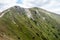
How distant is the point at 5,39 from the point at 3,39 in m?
3.80

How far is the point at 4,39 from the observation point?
176 m

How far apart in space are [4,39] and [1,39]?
18.4ft

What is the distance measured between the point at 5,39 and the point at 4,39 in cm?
217

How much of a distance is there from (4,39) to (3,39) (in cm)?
165

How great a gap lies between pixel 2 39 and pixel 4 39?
3.19 metres

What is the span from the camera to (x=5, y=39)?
17762cm

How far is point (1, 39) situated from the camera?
170625mm

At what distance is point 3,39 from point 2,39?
1.54 m

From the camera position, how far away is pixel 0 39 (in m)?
168

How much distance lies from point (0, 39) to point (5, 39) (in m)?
10.2

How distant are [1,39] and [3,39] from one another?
3974 mm
